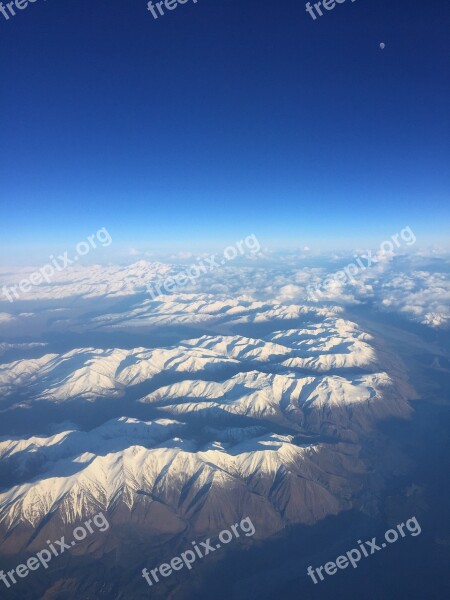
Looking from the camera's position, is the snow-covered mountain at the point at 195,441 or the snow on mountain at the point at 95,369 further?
the snow on mountain at the point at 95,369

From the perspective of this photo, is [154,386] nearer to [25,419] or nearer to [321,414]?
[25,419]

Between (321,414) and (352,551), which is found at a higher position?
(352,551)

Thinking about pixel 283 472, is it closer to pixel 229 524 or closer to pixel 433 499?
pixel 229 524

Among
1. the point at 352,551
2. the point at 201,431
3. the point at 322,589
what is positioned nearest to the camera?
the point at 322,589

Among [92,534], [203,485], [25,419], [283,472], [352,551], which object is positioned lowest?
[352,551]

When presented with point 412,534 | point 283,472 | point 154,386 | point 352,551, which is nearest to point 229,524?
point 283,472

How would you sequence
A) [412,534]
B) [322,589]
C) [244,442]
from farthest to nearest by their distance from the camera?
[244,442], [412,534], [322,589]

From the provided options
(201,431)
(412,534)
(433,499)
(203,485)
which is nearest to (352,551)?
(412,534)

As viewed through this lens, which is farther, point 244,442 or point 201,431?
point 201,431

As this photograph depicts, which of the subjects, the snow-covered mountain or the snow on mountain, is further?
the snow on mountain

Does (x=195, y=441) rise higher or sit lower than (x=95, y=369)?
lower

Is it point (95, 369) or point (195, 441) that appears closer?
point (195, 441)
